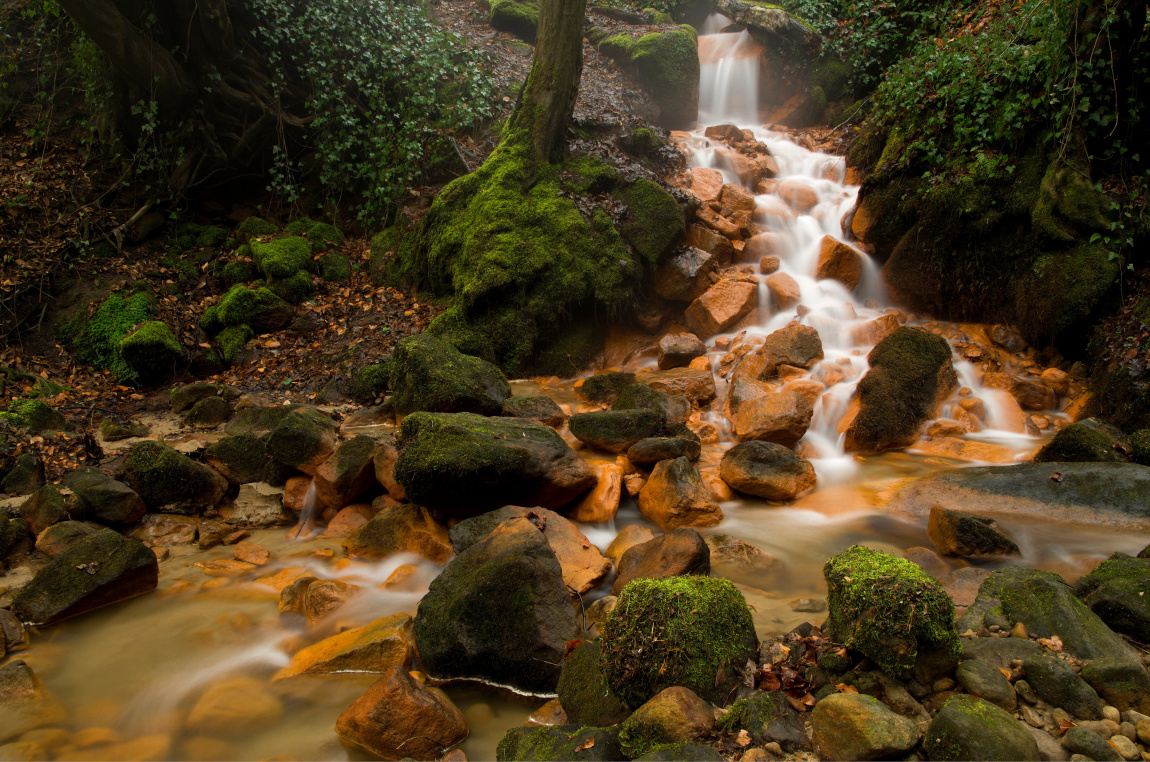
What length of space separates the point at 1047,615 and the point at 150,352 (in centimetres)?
892

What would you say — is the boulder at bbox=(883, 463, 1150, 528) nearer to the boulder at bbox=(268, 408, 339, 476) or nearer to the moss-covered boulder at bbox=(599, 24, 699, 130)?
the boulder at bbox=(268, 408, 339, 476)

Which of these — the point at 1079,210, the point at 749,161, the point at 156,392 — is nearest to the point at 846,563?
the point at 1079,210

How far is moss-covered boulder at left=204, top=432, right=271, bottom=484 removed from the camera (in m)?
5.27

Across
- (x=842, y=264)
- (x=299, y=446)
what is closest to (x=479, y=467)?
(x=299, y=446)

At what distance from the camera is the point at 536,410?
616 cm

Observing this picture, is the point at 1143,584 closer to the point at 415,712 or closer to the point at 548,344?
the point at 415,712

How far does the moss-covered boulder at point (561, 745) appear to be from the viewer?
2102 mm

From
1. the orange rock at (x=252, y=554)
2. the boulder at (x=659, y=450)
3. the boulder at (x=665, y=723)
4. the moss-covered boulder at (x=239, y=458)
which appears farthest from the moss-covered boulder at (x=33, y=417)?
the boulder at (x=665, y=723)

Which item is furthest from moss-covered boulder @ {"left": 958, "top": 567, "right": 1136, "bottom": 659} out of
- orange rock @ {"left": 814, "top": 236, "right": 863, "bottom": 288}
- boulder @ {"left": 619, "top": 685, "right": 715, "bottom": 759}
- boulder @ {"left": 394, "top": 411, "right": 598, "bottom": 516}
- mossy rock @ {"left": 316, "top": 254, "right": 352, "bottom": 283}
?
mossy rock @ {"left": 316, "top": 254, "right": 352, "bottom": 283}

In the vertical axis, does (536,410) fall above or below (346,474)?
above

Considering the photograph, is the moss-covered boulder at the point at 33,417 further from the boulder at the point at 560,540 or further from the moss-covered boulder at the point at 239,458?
the boulder at the point at 560,540

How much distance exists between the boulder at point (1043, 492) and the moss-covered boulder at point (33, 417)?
774cm

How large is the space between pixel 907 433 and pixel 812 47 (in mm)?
11007

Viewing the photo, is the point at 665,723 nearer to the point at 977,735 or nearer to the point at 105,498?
the point at 977,735
